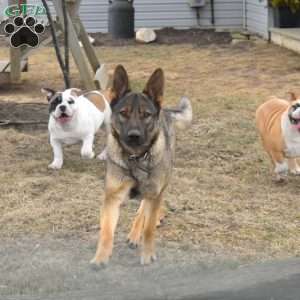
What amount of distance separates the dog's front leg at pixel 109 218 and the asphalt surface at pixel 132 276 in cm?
10

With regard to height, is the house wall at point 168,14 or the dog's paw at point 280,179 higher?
the house wall at point 168,14

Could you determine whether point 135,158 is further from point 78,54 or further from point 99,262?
point 78,54

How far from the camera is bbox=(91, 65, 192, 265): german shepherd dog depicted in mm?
4516

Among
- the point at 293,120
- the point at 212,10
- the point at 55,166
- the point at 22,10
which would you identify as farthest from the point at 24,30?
the point at 212,10

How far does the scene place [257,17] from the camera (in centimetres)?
1859

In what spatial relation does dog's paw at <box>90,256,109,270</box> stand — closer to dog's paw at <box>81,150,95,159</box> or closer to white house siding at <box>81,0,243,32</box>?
dog's paw at <box>81,150,95,159</box>

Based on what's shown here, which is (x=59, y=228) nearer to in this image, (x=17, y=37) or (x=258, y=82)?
(x=17, y=37)

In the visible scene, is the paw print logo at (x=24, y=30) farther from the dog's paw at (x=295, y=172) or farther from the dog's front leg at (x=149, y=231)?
the dog's front leg at (x=149, y=231)

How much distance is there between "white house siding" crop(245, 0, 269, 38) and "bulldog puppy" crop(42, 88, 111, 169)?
10.8 meters

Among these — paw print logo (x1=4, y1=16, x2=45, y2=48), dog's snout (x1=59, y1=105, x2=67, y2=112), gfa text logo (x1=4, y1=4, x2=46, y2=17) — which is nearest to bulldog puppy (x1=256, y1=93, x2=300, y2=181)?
dog's snout (x1=59, y1=105, x2=67, y2=112)

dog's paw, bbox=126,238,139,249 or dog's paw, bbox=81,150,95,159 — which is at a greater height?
dog's paw, bbox=81,150,95,159

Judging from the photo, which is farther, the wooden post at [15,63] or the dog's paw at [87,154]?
the wooden post at [15,63]

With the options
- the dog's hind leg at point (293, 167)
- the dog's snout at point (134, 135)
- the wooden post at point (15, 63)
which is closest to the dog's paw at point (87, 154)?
the dog's hind leg at point (293, 167)

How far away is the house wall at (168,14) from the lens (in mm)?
20000
